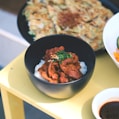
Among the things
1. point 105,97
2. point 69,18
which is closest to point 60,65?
point 105,97

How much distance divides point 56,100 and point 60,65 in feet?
0.30

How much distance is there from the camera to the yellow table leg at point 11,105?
0.89m

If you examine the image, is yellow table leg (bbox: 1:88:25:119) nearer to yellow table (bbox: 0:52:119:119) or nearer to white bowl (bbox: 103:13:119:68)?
yellow table (bbox: 0:52:119:119)

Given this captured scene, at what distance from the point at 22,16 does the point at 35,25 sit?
0.06m

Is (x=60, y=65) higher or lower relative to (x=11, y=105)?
higher

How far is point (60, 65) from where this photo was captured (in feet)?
2.58

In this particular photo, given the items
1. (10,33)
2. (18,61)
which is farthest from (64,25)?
(10,33)

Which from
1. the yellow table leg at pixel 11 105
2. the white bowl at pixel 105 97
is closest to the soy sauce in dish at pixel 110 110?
the white bowl at pixel 105 97

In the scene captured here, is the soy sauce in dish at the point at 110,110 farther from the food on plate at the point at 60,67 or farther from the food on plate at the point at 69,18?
the food on plate at the point at 69,18

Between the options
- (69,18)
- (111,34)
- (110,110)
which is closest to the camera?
(110,110)

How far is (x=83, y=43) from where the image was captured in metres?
0.86

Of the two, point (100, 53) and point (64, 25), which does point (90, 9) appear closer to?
point (64, 25)

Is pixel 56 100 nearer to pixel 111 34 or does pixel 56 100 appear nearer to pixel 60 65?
pixel 60 65

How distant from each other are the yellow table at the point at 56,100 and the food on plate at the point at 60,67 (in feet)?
0.17
